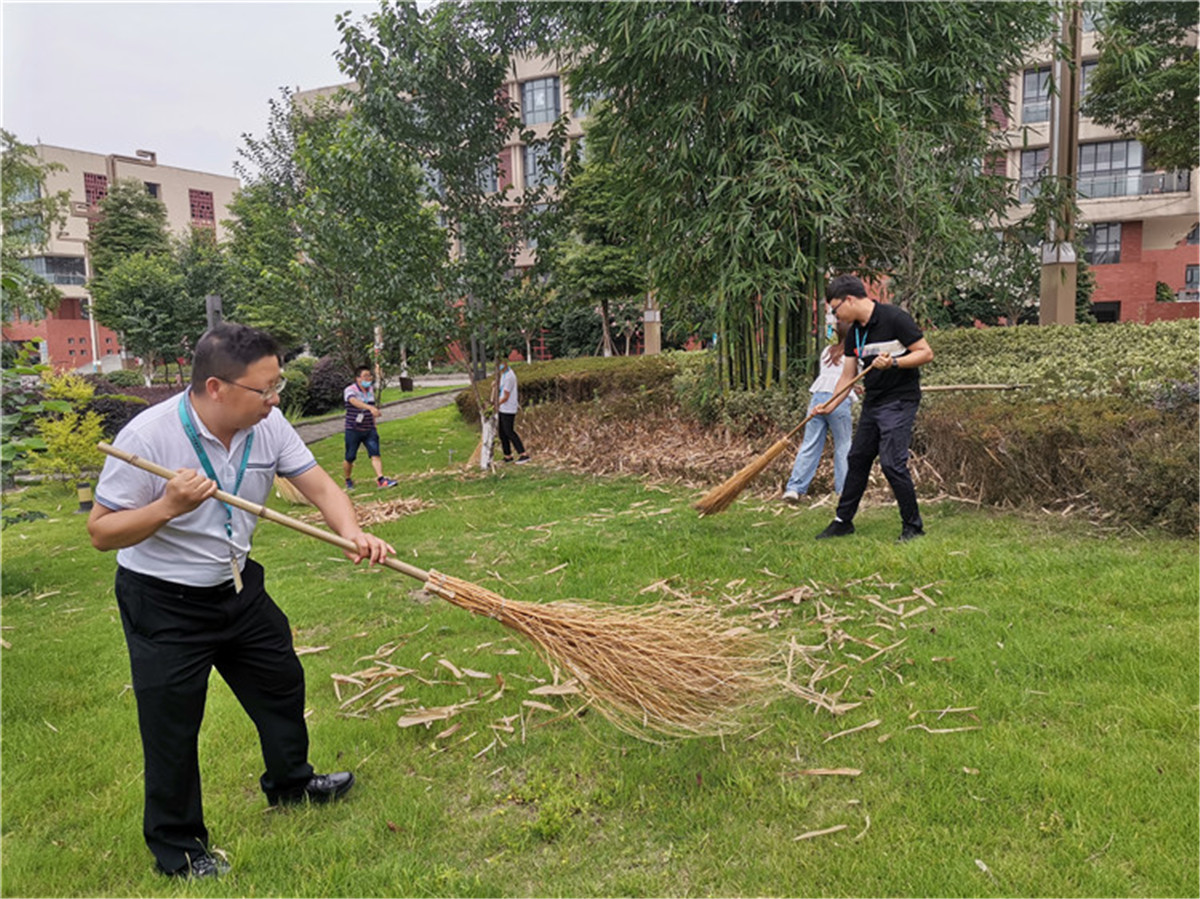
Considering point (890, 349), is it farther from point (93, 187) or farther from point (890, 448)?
point (93, 187)

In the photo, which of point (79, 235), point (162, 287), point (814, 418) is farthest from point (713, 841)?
point (79, 235)

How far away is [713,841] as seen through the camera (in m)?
2.54

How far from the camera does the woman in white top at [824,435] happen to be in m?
6.50

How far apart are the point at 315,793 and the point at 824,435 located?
4916mm

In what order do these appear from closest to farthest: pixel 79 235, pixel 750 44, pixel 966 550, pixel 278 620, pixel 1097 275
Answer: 1. pixel 278 620
2. pixel 966 550
3. pixel 750 44
4. pixel 1097 275
5. pixel 79 235

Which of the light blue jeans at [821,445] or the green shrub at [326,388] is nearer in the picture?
the light blue jeans at [821,445]

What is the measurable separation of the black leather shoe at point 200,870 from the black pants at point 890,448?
426cm

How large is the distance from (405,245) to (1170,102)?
15805 millimetres

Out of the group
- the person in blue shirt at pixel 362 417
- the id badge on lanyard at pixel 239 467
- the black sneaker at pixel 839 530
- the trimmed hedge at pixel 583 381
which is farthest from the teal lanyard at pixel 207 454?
the trimmed hedge at pixel 583 381

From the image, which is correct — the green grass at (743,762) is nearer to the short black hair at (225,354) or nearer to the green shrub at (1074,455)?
the green shrub at (1074,455)

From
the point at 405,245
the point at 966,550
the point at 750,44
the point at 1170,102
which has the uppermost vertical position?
the point at 1170,102

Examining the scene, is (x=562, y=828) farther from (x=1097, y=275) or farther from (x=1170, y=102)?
(x=1097, y=275)

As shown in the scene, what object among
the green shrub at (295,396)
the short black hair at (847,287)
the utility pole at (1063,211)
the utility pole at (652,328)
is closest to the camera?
the short black hair at (847,287)

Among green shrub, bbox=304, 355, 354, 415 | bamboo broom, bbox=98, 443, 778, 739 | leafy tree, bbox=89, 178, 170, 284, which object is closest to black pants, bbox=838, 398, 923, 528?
bamboo broom, bbox=98, 443, 778, 739
